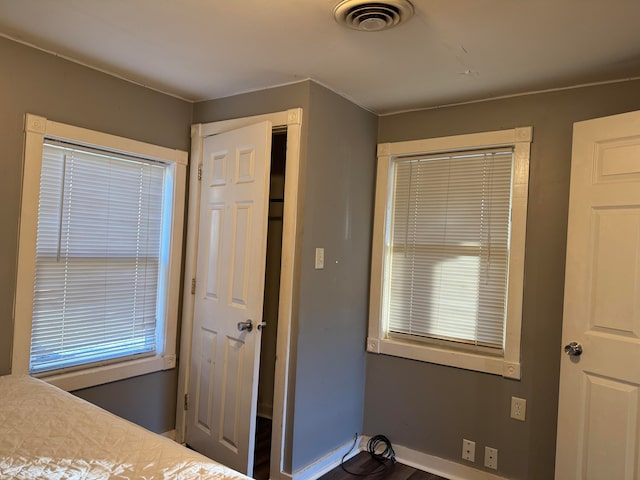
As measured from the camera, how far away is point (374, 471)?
9.09ft

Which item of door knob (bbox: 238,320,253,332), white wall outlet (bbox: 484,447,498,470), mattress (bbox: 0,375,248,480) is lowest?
white wall outlet (bbox: 484,447,498,470)

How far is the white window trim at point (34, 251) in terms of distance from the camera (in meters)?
2.21

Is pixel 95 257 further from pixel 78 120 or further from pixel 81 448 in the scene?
pixel 81 448

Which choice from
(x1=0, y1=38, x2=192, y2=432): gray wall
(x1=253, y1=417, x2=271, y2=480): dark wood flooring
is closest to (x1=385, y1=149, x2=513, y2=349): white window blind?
(x1=253, y1=417, x2=271, y2=480): dark wood flooring

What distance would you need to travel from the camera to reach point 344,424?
9.55 feet

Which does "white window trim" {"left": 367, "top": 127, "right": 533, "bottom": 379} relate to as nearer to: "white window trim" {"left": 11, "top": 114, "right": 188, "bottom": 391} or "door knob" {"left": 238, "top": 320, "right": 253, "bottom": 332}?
"door knob" {"left": 238, "top": 320, "right": 253, "bottom": 332}

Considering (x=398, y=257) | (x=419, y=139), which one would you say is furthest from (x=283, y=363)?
(x=419, y=139)

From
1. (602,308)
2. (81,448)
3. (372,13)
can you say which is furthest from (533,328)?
(81,448)

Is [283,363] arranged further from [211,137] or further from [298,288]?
[211,137]

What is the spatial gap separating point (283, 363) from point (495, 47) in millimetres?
1842

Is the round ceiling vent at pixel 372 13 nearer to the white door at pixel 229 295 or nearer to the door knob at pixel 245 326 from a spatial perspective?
the white door at pixel 229 295

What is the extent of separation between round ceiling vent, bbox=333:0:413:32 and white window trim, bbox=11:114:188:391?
1452 mm

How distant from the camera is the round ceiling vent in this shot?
167cm

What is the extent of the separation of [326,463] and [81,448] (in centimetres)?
166
